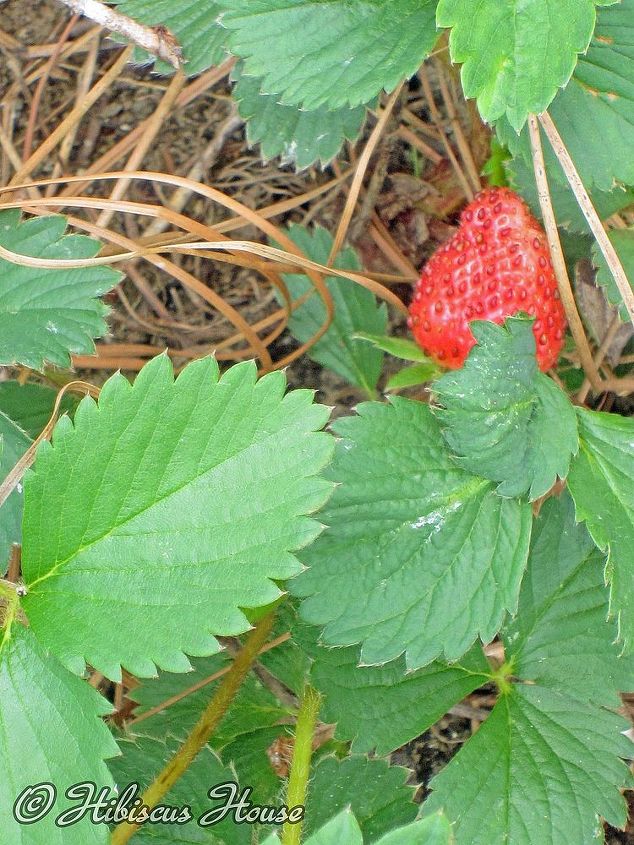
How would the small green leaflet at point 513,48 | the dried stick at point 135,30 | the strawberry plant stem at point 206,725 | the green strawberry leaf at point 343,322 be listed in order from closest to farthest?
1. the small green leaflet at point 513,48
2. the strawberry plant stem at point 206,725
3. the dried stick at point 135,30
4. the green strawberry leaf at point 343,322

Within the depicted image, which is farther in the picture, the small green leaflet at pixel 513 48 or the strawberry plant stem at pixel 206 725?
the strawberry plant stem at pixel 206 725

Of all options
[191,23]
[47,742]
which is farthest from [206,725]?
[191,23]

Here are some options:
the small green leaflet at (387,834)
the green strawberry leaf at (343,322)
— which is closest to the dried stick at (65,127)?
the green strawberry leaf at (343,322)

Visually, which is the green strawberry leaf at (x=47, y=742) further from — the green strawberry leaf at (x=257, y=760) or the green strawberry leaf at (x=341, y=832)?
the green strawberry leaf at (x=257, y=760)

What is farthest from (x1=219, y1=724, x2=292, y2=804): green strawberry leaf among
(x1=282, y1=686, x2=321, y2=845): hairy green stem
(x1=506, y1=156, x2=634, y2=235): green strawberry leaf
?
(x1=506, y1=156, x2=634, y2=235): green strawberry leaf

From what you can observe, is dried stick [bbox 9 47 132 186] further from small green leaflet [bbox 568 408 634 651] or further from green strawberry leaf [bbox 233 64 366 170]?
small green leaflet [bbox 568 408 634 651]

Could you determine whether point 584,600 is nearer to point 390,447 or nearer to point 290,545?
point 390,447
